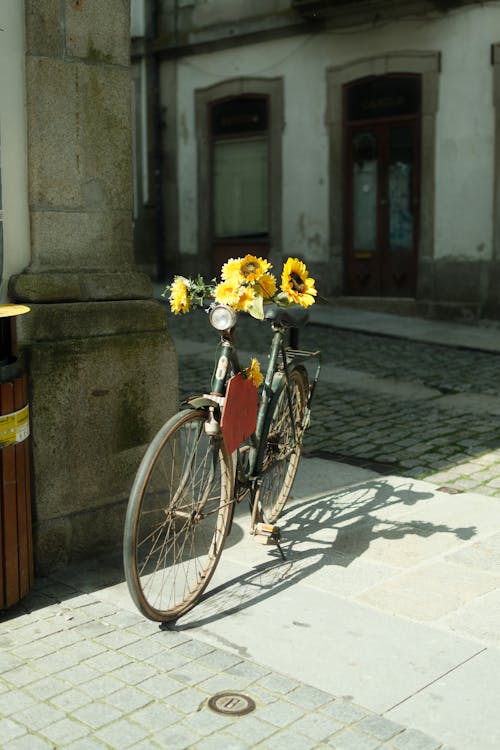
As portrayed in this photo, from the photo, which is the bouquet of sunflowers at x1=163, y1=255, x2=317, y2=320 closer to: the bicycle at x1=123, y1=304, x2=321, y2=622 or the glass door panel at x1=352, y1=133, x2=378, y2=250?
the bicycle at x1=123, y1=304, x2=321, y2=622

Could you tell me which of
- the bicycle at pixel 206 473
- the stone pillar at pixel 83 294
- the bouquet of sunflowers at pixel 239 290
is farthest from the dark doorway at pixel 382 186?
the bouquet of sunflowers at pixel 239 290

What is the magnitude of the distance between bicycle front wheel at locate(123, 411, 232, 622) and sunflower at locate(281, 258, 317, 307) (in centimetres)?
75

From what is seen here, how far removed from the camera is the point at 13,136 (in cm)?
457

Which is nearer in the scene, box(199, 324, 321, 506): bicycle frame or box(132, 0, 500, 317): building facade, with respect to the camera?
box(199, 324, 321, 506): bicycle frame

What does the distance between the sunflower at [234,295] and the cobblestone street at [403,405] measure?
2448 mm

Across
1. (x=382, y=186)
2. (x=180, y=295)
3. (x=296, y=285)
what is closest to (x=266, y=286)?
(x=296, y=285)

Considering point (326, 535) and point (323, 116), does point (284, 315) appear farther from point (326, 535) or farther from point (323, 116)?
point (323, 116)

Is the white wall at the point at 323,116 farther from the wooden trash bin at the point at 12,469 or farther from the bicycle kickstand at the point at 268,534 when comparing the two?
the wooden trash bin at the point at 12,469

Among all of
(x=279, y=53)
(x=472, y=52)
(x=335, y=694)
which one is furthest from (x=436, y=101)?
(x=335, y=694)

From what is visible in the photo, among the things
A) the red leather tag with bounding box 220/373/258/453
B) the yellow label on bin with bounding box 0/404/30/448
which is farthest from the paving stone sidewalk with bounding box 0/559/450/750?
the red leather tag with bounding box 220/373/258/453

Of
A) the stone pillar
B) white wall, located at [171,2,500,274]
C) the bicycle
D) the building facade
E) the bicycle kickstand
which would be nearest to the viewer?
the bicycle

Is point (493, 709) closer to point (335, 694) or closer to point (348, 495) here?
point (335, 694)

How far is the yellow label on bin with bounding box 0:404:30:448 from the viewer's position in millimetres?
4027

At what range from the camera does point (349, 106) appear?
1634 centimetres
